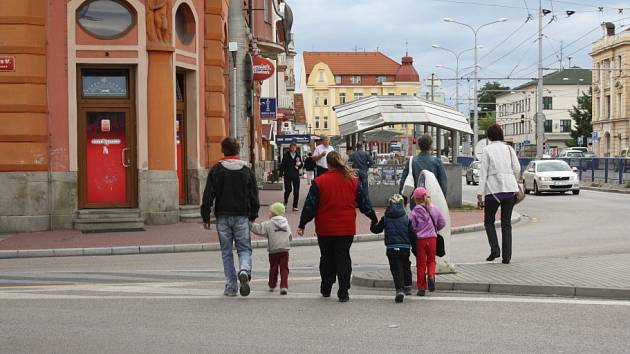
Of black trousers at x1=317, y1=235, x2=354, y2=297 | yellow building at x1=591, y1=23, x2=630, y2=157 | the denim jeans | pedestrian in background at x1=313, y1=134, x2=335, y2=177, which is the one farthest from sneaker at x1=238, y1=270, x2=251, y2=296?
yellow building at x1=591, y1=23, x2=630, y2=157

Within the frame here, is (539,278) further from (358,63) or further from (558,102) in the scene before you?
(358,63)

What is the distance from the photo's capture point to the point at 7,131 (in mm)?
18922

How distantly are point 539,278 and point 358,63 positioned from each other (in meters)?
134

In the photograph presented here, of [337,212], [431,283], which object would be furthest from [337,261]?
[431,283]

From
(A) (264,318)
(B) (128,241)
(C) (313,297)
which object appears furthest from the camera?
(B) (128,241)

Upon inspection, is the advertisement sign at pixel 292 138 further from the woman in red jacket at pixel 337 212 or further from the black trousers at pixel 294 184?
the woman in red jacket at pixel 337 212

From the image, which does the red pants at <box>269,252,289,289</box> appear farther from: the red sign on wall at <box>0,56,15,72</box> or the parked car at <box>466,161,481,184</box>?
the parked car at <box>466,161,481,184</box>

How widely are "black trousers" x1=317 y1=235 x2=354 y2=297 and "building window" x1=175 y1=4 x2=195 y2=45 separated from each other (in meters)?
13.1

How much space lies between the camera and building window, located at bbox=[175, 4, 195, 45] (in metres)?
21.6

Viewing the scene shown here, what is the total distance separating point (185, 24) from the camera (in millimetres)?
21969

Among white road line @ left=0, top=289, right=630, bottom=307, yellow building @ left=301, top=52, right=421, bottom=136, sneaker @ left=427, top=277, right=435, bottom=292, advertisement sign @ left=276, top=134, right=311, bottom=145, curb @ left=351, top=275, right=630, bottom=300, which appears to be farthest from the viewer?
yellow building @ left=301, top=52, right=421, bottom=136

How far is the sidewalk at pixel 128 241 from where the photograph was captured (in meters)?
16.0

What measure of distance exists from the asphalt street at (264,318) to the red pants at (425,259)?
245 mm

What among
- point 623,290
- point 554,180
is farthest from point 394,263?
point 554,180
